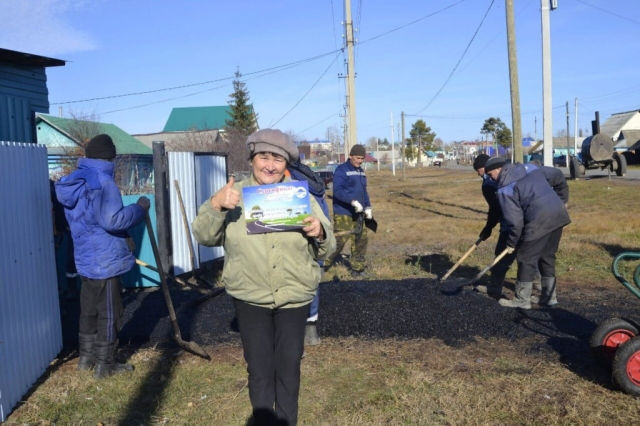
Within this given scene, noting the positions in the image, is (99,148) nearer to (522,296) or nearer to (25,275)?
(25,275)

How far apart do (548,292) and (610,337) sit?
1953 mm

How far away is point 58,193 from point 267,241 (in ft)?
7.35

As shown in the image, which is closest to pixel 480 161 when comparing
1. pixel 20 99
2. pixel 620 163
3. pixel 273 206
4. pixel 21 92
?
pixel 273 206

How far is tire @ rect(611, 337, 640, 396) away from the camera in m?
3.78

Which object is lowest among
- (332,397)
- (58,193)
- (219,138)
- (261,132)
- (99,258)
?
(332,397)

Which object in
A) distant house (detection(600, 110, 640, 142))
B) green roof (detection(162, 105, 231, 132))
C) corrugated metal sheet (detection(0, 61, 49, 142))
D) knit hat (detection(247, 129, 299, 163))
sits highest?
green roof (detection(162, 105, 231, 132))

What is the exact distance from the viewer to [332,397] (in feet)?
13.2

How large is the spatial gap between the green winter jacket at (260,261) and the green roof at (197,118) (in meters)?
68.5

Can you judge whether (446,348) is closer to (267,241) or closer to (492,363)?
(492,363)

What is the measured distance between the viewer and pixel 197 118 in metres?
71.3

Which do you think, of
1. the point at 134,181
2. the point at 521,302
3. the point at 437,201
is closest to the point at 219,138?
the point at 437,201

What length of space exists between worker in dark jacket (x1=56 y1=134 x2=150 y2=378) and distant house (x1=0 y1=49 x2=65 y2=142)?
5.12 metres

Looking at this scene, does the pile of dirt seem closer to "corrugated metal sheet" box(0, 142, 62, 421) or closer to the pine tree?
"corrugated metal sheet" box(0, 142, 62, 421)

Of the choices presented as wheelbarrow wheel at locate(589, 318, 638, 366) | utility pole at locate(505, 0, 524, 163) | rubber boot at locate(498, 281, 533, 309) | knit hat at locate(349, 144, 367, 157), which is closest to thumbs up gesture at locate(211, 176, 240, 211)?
wheelbarrow wheel at locate(589, 318, 638, 366)
